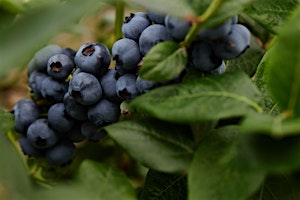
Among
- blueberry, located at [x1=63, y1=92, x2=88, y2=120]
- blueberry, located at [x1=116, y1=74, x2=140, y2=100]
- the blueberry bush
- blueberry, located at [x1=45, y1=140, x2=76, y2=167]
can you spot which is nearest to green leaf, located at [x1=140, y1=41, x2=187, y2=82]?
the blueberry bush

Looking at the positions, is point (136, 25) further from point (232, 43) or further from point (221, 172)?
point (221, 172)

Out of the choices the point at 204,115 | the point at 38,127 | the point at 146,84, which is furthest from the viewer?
the point at 38,127

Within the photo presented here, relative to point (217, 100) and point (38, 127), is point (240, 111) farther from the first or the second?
point (38, 127)

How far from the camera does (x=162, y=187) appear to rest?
749 millimetres

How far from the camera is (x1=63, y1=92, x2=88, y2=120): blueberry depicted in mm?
835

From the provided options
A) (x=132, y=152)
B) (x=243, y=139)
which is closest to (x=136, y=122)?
(x=132, y=152)

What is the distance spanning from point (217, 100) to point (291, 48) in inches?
4.0

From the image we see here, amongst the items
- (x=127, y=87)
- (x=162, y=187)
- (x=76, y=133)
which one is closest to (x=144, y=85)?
(x=127, y=87)

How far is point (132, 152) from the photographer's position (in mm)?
624

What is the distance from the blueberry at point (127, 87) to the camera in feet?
2.39

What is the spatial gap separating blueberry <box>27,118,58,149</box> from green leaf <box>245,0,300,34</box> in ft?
1.27

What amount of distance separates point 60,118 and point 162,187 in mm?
220

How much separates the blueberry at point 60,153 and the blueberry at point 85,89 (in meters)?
0.16

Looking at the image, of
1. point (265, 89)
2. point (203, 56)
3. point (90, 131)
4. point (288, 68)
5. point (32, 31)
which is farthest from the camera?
point (90, 131)
